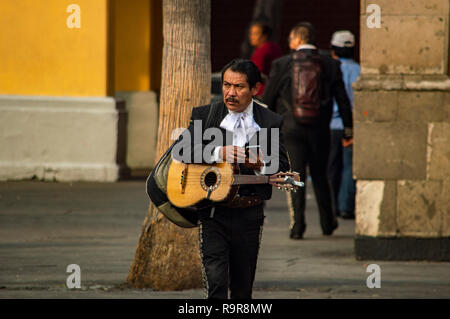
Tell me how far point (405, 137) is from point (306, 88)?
1401mm

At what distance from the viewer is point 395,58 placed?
9070 mm

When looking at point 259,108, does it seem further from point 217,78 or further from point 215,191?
point 217,78

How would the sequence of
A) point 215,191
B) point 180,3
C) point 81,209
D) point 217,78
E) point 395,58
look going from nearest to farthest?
point 215,191
point 180,3
point 395,58
point 81,209
point 217,78

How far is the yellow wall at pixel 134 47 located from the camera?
17297 mm

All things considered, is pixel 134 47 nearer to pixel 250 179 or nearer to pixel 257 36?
pixel 257 36

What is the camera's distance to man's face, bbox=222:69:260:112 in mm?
5754

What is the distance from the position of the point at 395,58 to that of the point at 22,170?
6.94m

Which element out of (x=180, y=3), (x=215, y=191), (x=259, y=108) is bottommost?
(x=215, y=191)

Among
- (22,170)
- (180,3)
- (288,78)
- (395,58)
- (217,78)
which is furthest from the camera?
(217,78)

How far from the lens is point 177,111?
795cm

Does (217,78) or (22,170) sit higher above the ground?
(217,78)

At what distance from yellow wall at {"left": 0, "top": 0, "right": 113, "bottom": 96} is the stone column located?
652 cm
